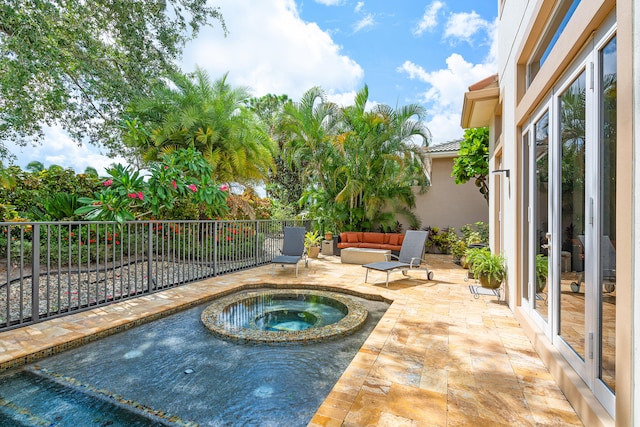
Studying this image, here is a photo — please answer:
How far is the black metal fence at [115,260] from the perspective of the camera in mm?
5609

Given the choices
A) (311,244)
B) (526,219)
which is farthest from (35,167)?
(526,219)

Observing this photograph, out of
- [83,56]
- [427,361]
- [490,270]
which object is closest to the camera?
[427,361]

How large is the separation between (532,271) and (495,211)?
396 centimetres

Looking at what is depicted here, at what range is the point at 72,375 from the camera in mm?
3523

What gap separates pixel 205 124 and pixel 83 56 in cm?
354

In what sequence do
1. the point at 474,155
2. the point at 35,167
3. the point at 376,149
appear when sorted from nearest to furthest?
the point at 474,155 < the point at 35,167 < the point at 376,149

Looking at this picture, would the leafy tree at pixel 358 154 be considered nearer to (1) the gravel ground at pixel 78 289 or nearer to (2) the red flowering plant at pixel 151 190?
(1) the gravel ground at pixel 78 289

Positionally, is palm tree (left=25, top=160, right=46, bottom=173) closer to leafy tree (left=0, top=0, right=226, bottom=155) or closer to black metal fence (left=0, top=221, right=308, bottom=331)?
leafy tree (left=0, top=0, right=226, bottom=155)

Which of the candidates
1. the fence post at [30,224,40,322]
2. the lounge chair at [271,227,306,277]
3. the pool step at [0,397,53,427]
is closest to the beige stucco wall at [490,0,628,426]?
the pool step at [0,397,53,427]

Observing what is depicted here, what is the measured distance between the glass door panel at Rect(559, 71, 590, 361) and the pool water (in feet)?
7.79

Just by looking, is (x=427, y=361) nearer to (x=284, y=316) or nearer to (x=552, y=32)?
(x=284, y=316)

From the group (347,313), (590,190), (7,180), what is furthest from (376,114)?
(7,180)

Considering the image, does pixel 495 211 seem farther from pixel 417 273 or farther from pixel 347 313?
pixel 347 313

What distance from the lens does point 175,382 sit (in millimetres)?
3422
